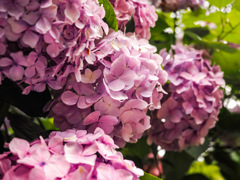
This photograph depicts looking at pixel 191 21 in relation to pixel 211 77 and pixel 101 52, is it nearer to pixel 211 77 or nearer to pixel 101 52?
pixel 211 77

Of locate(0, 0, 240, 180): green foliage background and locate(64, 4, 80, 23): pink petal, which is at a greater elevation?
locate(64, 4, 80, 23): pink petal

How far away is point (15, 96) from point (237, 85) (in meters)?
0.55

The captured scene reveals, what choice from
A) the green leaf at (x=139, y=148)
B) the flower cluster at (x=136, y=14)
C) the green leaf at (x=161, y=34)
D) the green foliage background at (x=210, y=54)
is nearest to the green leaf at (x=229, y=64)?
the green foliage background at (x=210, y=54)

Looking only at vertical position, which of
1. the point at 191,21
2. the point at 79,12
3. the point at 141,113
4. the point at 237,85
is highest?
the point at 79,12

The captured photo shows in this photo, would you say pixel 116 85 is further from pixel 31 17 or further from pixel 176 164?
pixel 176 164

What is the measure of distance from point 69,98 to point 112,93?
5cm

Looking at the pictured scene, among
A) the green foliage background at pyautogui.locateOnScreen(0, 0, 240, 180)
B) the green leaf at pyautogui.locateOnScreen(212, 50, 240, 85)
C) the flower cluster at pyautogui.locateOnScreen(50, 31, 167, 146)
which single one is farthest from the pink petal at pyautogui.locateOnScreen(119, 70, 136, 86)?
the green leaf at pyautogui.locateOnScreen(212, 50, 240, 85)

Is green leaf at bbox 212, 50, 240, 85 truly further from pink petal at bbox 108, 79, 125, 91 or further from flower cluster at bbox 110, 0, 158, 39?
pink petal at bbox 108, 79, 125, 91

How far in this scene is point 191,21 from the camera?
0.81 m

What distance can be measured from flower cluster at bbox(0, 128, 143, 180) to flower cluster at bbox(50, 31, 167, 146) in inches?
1.6

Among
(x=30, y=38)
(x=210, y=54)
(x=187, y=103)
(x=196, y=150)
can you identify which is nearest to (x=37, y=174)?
(x=30, y=38)

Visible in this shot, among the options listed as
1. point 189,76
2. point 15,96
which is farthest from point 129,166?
point 189,76

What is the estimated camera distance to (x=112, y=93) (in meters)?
0.35

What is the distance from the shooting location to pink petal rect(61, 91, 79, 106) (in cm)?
36
